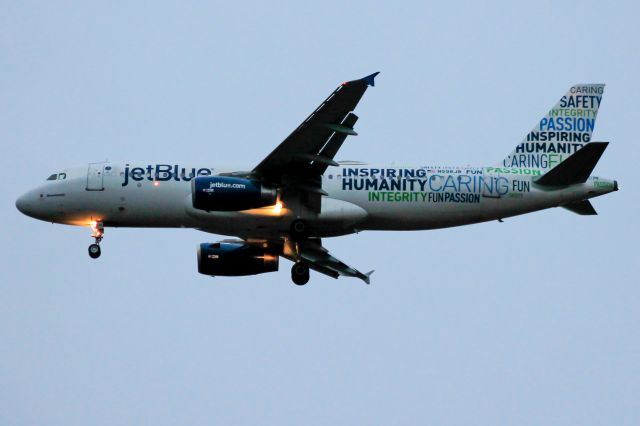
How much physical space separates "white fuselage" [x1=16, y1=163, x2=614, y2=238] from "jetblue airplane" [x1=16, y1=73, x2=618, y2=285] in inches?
1.7

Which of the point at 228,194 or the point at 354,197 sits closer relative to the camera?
the point at 228,194

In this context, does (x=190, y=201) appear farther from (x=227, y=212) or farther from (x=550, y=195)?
(x=550, y=195)

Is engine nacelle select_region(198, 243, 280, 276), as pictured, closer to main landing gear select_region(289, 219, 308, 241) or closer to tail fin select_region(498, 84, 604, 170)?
main landing gear select_region(289, 219, 308, 241)

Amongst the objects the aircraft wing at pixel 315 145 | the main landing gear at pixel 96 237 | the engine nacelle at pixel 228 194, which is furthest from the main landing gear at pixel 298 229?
the main landing gear at pixel 96 237

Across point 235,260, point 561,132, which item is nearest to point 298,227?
point 235,260

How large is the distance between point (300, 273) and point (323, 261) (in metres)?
3.26

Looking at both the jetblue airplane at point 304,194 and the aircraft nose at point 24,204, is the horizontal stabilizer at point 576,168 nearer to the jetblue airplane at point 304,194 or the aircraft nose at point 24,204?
the jetblue airplane at point 304,194

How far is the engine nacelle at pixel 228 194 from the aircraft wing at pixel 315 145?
737 millimetres

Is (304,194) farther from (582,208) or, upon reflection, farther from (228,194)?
(582,208)

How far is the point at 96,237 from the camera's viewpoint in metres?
56.0

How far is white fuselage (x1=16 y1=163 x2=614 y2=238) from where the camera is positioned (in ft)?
178

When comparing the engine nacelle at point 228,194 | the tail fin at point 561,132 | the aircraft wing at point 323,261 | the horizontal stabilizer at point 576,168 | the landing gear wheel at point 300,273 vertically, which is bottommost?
the landing gear wheel at point 300,273

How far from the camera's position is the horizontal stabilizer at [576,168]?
52.6 m

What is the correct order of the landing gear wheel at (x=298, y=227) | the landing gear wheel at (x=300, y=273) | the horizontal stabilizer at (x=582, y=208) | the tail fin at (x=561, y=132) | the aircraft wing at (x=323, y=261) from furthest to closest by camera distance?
the aircraft wing at (x=323, y=261) < the tail fin at (x=561, y=132) < the landing gear wheel at (x=300, y=273) < the horizontal stabilizer at (x=582, y=208) < the landing gear wheel at (x=298, y=227)
